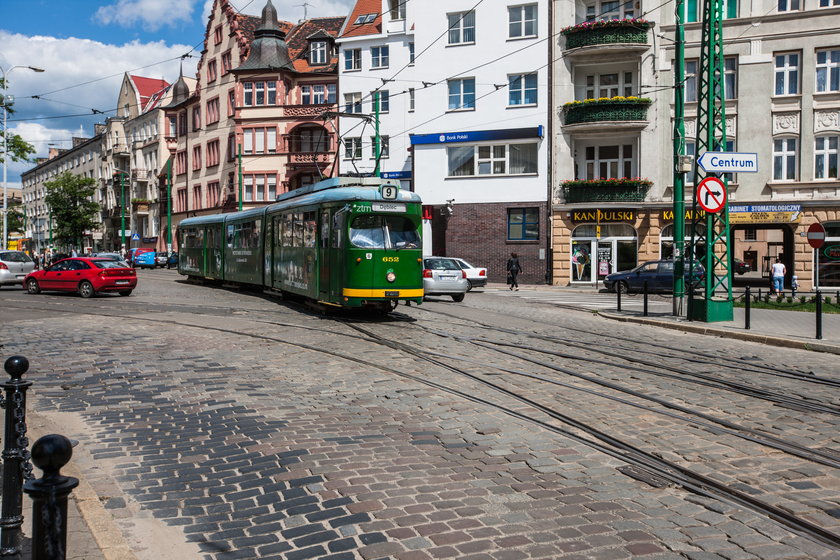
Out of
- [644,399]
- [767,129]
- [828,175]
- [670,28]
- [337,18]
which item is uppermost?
[337,18]

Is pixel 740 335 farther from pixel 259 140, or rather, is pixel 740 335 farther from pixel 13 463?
pixel 259 140

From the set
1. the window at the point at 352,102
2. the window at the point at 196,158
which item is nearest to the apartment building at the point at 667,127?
the window at the point at 352,102

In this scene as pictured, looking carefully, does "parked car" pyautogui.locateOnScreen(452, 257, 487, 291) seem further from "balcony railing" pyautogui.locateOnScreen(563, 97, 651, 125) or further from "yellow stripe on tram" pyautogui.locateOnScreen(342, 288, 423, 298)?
"yellow stripe on tram" pyautogui.locateOnScreen(342, 288, 423, 298)

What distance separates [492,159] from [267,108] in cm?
2233

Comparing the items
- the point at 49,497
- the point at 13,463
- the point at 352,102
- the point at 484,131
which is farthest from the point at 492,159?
the point at 49,497

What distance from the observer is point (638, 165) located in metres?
36.1

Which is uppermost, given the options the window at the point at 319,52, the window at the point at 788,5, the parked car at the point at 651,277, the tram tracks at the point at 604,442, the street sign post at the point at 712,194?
the window at the point at 319,52

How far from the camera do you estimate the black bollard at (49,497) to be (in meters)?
2.71

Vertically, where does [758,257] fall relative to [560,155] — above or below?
below

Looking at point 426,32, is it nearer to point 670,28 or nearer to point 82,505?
point 670,28

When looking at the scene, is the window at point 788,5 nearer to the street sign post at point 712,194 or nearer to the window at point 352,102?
the street sign post at point 712,194

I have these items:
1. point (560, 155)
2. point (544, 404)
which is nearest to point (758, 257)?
point (560, 155)

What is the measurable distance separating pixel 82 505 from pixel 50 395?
438 centimetres

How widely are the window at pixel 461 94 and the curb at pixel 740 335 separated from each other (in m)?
22.4
